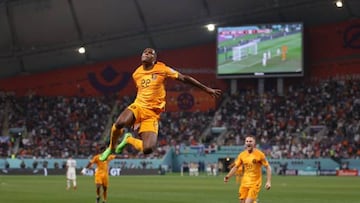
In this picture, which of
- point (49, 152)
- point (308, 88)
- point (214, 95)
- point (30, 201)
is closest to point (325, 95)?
point (308, 88)

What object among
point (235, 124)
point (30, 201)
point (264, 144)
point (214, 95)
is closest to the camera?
point (214, 95)

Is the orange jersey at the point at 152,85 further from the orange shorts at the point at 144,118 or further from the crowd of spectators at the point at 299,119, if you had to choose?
the crowd of spectators at the point at 299,119

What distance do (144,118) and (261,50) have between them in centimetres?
5175

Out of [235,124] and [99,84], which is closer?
[235,124]

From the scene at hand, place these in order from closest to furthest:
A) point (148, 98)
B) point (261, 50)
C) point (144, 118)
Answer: point (144, 118) < point (148, 98) < point (261, 50)

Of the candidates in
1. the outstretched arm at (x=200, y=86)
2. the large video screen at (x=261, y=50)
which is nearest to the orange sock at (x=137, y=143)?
the outstretched arm at (x=200, y=86)

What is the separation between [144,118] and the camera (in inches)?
561

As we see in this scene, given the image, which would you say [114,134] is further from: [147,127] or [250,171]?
[250,171]

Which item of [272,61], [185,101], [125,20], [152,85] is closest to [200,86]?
[152,85]

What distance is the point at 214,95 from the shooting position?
560 inches

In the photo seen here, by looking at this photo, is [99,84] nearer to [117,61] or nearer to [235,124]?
[117,61]

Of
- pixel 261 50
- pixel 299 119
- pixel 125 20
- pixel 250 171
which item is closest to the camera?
pixel 250 171

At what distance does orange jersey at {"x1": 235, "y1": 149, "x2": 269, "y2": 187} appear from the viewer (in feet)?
60.4

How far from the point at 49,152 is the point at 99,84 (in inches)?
427
